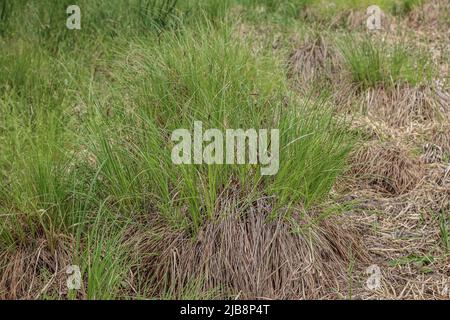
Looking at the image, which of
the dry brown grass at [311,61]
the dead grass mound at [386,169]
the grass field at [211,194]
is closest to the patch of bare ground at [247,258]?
the grass field at [211,194]

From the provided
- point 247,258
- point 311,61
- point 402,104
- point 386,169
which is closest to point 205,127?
point 247,258

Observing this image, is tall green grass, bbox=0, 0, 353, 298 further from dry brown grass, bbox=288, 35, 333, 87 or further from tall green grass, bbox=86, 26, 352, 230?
dry brown grass, bbox=288, 35, 333, 87

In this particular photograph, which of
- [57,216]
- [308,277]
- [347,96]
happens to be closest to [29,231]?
[57,216]

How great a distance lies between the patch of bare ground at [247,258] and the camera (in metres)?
2.70

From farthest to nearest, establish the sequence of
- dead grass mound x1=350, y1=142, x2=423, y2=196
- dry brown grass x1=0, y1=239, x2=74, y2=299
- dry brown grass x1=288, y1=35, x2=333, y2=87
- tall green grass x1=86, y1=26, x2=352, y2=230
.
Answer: dry brown grass x1=288, y1=35, x2=333, y2=87, dead grass mound x1=350, y1=142, x2=423, y2=196, tall green grass x1=86, y1=26, x2=352, y2=230, dry brown grass x1=0, y1=239, x2=74, y2=299

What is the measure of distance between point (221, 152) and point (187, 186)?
220 mm

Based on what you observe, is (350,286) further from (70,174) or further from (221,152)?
(70,174)

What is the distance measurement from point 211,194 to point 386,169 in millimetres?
1327

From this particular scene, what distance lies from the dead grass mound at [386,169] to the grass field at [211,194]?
10 millimetres

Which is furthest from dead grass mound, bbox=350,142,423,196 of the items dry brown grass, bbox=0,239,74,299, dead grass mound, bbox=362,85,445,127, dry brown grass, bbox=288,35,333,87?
dry brown grass, bbox=0,239,74,299

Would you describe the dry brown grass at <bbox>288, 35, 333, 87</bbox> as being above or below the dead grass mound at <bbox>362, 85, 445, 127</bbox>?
above

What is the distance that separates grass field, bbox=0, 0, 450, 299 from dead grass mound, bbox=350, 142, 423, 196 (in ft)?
0.03

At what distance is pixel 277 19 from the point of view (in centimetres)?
540

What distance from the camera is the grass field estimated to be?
2725mm
